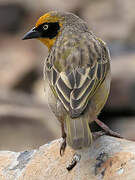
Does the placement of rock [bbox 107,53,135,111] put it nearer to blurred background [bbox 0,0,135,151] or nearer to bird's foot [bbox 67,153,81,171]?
blurred background [bbox 0,0,135,151]

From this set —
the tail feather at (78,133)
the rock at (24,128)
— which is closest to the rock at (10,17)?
the rock at (24,128)

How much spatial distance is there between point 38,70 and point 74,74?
14332mm

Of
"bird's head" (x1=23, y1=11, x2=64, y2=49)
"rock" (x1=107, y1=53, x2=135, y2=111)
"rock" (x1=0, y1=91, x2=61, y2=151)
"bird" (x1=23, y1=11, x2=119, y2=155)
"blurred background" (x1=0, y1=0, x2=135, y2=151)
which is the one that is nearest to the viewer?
"bird" (x1=23, y1=11, x2=119, y2=155)

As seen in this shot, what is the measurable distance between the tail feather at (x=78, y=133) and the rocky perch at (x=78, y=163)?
1.32ft

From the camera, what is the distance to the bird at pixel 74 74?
785cm

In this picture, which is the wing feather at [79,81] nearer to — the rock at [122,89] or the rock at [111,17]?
the rock at [122,89]

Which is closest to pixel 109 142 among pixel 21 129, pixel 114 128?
pixel 21 129

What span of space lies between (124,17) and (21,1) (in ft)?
15.7

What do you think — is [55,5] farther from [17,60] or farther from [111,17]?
[17,60]

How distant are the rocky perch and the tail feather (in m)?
0.40

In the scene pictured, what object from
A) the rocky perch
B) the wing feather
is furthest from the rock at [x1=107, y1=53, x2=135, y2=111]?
the rocky perch

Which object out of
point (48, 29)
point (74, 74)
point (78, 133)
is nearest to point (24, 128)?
point (48, 29)

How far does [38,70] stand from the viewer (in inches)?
892

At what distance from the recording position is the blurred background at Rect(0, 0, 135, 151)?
14.7 metres
